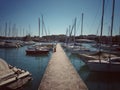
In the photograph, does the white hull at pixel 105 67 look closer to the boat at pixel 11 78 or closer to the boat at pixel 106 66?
the boat at pixel 106 66

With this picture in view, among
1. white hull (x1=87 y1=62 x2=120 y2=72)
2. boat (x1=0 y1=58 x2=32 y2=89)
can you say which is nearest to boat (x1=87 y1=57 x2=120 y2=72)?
white hull (x1=87 y1=62 x2=120 y2=72)

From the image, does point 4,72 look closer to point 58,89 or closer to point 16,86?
point 16,86

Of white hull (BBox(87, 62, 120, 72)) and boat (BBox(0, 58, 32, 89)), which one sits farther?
white hull (BBox(87, 62, 120, 72))

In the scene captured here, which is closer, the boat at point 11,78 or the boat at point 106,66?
the boat at point 11,78

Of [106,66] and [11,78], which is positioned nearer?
[11,78]

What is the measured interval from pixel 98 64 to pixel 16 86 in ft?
28.2

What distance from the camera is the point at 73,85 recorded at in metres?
11.2

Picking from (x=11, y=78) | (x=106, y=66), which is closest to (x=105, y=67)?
(x=106, y=66)

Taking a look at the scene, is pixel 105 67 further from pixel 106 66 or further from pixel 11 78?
pixel 11 78

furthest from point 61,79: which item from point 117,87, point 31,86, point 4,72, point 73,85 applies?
point 117,87

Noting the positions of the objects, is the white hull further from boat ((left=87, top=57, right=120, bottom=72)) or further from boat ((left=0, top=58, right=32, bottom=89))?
boat ((left=0, top=58, right=32, bottom=89))

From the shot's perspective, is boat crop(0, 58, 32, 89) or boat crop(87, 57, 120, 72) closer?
boat crop(0, 58, 32, 89)

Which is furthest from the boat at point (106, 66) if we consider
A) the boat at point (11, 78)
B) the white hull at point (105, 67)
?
the boat at point (11, 78)

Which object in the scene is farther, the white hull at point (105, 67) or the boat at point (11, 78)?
the white hull at point (105, 67)
